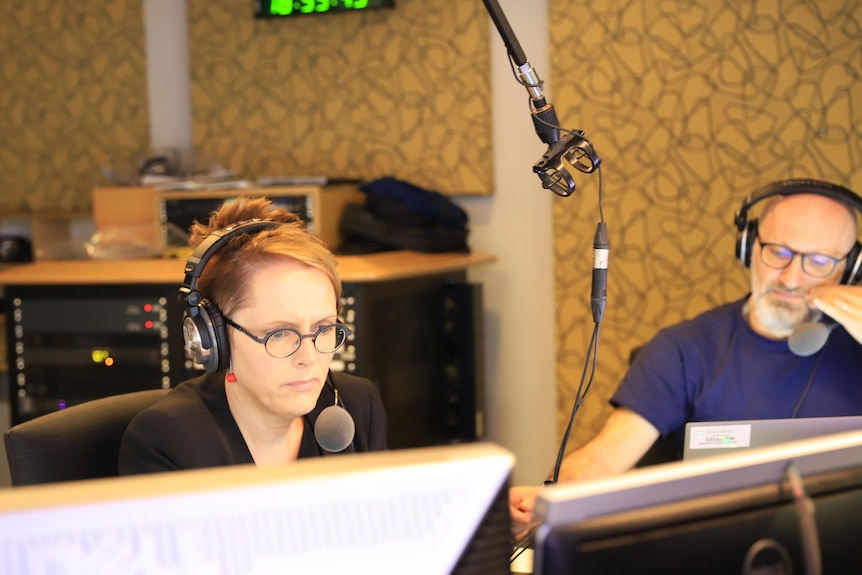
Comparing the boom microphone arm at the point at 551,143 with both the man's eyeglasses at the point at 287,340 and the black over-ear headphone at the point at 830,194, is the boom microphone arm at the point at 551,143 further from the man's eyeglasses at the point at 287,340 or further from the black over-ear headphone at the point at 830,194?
the black over-ear headphone at the point at 830,194

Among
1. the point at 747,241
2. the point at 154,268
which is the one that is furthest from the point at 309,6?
the point at 747,241

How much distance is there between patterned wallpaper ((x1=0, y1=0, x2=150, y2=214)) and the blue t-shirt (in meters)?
2.50

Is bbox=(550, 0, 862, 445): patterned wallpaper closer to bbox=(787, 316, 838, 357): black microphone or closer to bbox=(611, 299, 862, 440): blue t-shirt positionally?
bbox=(611, 299, 862, 440): blue t-shirt

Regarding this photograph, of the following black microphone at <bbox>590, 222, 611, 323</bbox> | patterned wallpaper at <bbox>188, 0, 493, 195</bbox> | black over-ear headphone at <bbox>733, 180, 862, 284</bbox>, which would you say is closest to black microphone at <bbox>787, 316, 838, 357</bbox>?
black over-ear headphone at <bbox>733, 180, 862, 284</bbox>

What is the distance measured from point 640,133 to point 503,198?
0.55 m

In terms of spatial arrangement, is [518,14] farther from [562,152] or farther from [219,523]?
[219,523]

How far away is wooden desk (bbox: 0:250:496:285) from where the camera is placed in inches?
122

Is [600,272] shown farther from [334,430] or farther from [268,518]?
[268,518]

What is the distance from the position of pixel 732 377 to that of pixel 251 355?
3.70 ft

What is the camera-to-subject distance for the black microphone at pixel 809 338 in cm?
206

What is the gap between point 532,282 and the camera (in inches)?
143

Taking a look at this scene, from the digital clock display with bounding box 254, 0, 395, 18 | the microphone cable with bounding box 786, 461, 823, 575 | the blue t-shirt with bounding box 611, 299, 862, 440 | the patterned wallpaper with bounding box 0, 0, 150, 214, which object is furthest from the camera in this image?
the patterned wallpaper with bounding box 0, 0, 150, 214

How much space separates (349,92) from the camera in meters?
3.70

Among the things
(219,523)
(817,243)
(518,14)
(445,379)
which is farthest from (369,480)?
(518,14)
